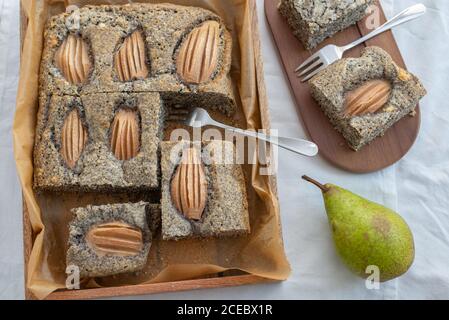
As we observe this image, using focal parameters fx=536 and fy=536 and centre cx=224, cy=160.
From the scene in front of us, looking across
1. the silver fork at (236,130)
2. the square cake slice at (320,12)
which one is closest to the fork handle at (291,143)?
the silver fork at (236,130)

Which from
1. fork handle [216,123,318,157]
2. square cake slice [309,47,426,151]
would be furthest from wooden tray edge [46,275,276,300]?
square cake slice [309,47,426,151]

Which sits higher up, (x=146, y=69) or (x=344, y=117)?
(x=146, y=69)

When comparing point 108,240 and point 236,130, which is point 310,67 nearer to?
point 236,130

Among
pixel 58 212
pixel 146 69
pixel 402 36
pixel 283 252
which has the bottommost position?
pixel 283 252

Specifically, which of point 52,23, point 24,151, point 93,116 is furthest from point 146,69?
point 24,151

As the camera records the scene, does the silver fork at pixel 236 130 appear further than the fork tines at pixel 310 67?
No

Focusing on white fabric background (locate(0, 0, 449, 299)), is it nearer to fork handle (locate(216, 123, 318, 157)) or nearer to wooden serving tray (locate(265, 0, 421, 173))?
wooden serving tray (locate(265, 0, 421, 173))

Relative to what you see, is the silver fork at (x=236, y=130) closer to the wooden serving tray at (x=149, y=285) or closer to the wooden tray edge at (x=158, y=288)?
the wooden serving tray at (x=149, y=285)

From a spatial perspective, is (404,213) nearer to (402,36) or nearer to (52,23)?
(402,36)

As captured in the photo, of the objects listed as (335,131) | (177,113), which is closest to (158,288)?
(177,113)
